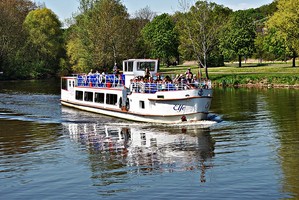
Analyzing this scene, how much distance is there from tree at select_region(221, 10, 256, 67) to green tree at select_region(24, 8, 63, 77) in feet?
131

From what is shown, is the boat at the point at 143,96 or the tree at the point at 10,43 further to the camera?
the tree at the point at 10,43

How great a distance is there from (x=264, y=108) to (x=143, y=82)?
12937 mm

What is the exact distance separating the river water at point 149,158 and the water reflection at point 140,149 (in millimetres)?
46

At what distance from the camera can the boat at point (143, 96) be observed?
3497 centimetres

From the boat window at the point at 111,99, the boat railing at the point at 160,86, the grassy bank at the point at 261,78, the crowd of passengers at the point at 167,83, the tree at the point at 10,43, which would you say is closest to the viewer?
the boat railing at the point at 160,86

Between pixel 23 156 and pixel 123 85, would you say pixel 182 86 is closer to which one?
pixel 123 85

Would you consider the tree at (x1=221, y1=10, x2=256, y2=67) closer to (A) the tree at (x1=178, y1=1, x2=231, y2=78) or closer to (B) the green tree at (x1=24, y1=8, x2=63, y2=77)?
(A) the tree at (x1=178, y1=1, x2=231, y2=78)

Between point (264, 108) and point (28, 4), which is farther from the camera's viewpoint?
point (28, 4)

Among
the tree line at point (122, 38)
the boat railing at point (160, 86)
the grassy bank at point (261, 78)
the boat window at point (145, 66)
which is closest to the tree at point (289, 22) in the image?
the tree line at point (122, 38)

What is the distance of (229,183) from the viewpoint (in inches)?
782

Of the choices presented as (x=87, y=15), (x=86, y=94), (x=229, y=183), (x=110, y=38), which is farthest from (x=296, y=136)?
(x=87, y=15)

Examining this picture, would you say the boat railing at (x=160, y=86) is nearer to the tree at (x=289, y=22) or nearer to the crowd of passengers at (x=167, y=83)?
the crowd of passengers at (x=167, y=83)

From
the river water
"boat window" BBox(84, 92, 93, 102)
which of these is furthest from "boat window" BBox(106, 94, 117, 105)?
"boat window" BBox(84, 92, 93, 102)

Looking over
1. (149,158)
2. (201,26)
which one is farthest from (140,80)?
(201,26)
